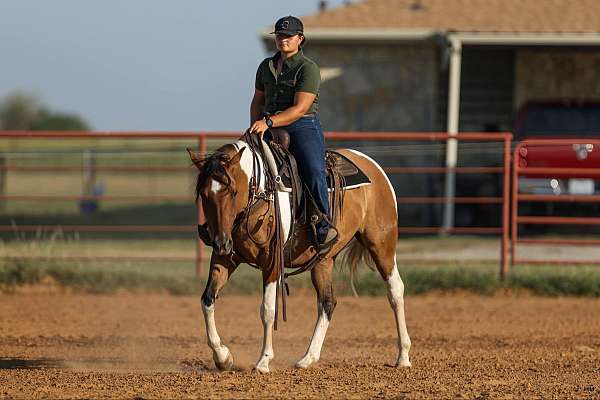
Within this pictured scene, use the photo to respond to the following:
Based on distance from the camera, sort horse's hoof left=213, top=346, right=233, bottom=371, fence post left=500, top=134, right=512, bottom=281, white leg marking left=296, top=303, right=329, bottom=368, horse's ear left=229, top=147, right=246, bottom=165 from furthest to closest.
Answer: fence post left=500, top=134, right=512, bottom=281 → white leg marking left=296, top=303, right=329, bottom=368 → horse's hoof left=213, top=346, right=233, bottom=371 → horse's ear left=229, top=147, right=246, bottom=165

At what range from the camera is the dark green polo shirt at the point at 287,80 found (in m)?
8.34

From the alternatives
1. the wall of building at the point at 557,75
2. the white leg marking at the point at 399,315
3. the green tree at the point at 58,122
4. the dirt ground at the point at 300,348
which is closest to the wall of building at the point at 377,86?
the wall of building at the point at 557,75

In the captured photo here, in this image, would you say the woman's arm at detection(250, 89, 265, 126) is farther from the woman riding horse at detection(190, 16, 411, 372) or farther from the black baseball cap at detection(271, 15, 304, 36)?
the black baseball cap at detection(271, 15, 304, 36)

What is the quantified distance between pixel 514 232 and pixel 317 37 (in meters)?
8.60

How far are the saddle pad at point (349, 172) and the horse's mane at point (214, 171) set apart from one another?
61.6 inches

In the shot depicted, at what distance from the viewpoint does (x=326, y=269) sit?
893cm

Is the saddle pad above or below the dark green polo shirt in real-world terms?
below

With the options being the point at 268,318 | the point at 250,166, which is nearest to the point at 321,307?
the point at 268,318

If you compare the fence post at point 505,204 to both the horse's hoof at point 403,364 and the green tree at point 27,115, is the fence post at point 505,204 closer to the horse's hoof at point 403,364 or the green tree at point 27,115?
the horse's hoof at point 403,364

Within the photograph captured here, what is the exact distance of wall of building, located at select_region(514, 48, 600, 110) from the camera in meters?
22.7

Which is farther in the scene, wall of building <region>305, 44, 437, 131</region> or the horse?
wall of building <region>305, 44, 437, 131</region>

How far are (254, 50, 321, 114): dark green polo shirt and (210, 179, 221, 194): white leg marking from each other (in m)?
1.19

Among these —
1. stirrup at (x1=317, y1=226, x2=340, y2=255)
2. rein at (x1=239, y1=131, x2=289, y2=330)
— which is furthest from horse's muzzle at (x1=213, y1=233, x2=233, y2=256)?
stirrup at (x1=317, y1=226, x2=340, y2=255)

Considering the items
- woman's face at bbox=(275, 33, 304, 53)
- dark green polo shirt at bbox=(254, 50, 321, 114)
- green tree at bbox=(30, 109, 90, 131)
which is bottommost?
green tree at bbox=(30, 109, 90, 131)
